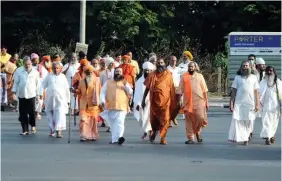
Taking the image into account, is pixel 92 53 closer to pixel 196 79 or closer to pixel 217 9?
pixel 217 9

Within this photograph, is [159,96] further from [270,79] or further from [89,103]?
[270,79]

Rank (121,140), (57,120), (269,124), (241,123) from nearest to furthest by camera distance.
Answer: (121,140) → (241,123) → (269,124) → (57,120)

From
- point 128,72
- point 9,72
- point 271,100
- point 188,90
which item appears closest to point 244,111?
point 271,100

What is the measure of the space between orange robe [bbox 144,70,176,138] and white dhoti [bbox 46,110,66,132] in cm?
219

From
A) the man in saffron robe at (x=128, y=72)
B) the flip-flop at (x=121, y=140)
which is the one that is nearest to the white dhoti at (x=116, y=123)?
the flip-flop at (x=121, y=140)

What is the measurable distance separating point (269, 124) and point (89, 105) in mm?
3910

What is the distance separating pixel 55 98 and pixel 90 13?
23.7m

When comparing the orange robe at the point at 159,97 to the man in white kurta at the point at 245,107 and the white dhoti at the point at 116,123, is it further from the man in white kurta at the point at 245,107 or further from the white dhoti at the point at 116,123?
the man in white kurta at the point at 245,107

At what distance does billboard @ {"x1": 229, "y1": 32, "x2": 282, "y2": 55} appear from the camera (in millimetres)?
27939

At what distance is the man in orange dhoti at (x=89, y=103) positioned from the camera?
16219 millimetres

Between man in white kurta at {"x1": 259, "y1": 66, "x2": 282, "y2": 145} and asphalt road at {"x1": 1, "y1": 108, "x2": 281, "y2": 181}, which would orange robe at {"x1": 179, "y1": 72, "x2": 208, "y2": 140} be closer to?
asphalt road at {"x1": 1, "y1": 108, "x2": 281, "y2": 181}

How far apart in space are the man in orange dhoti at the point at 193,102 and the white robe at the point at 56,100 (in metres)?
2.79

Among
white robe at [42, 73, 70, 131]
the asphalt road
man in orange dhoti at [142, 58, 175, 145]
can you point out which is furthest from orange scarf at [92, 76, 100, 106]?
man in orange dhoti at [142, 58, 175, 145]

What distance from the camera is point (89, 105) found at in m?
16.4
